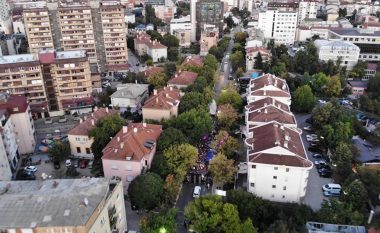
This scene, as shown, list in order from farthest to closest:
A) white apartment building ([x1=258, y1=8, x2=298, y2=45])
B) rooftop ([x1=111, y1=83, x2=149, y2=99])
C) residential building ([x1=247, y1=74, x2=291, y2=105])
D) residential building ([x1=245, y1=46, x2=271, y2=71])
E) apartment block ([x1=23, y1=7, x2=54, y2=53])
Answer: white apartment building ([x1=258, y1=8, x2=298, y2=45])
residential building ([x1=245, y1=46, x2=271, y2=71])
apartment block ([x1=23, y1=7, x2=54, y2=53])
rooftop ([x1=111, y1=83, x2=149, y2=99])
residential building ([x1=247, y1=74, x2=291, y2=105])

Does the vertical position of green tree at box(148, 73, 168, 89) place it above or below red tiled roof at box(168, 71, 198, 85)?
below

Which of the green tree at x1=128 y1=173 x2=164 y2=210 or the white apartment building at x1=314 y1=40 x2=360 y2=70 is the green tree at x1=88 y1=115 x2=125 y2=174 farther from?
the white apartment building at x1=314 y1=40 x2=360 y2=70

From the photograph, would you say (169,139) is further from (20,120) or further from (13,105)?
(13,105)

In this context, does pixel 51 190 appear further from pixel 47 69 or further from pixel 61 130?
pixel 47 69

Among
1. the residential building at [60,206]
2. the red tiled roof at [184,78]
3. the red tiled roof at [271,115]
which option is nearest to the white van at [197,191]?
the residential building at [60,206]

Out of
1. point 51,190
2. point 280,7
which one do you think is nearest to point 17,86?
point 51,190

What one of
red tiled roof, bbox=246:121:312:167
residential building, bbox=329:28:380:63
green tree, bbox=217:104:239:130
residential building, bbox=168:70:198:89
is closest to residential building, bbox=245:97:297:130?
red tiled roof, bbox=246:121:312:167
